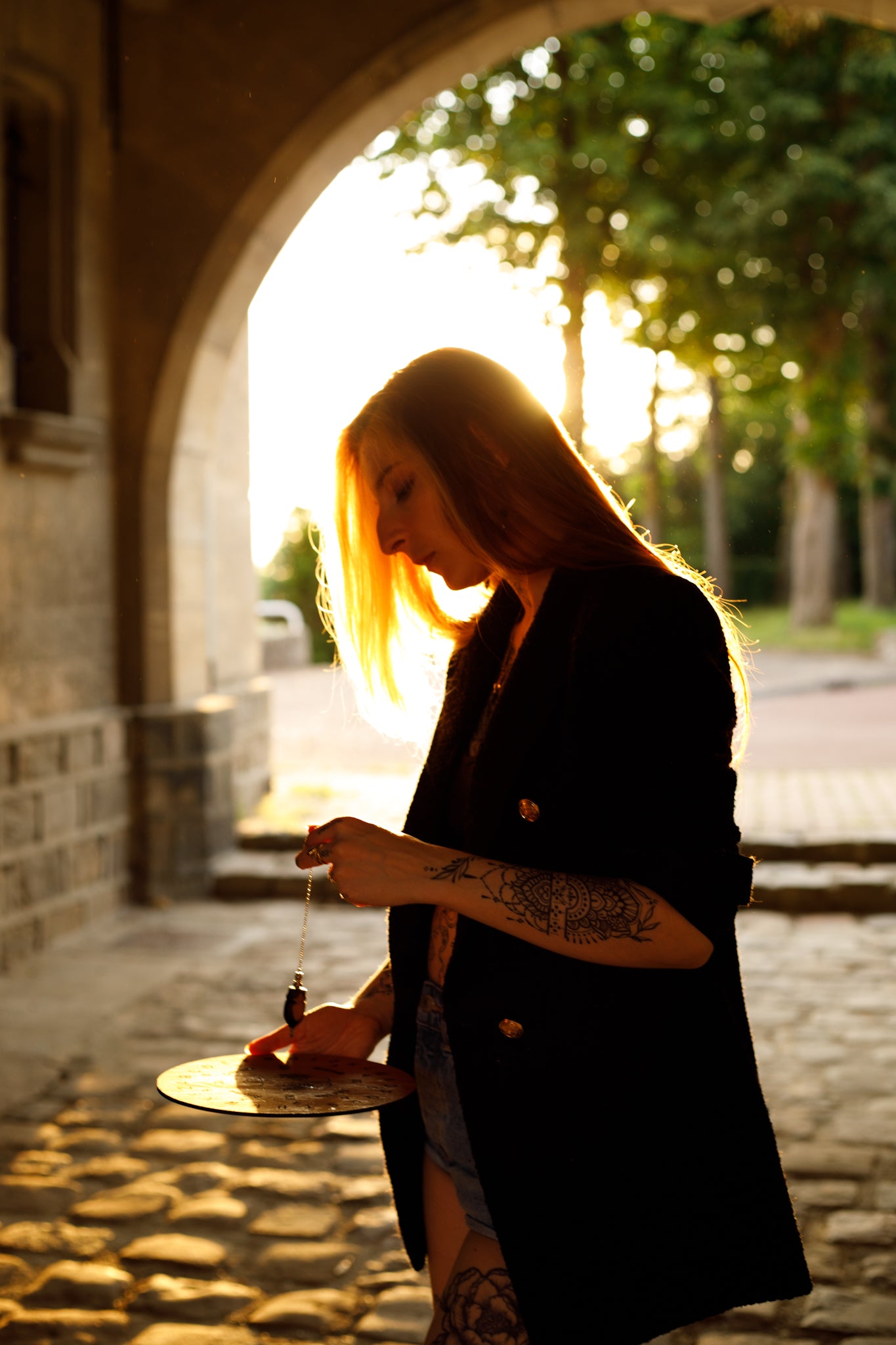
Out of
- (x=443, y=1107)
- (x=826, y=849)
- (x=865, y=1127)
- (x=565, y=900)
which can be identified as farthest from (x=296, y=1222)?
(x=826, y=849)

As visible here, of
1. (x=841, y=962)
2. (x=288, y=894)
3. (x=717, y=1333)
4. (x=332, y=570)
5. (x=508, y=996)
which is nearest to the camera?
(x=508, y=996)

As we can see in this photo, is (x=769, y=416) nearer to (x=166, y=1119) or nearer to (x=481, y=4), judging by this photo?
(x=481, y=4)

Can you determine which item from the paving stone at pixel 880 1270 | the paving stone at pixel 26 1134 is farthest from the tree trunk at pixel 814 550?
the paving stone at pixel 880 1270

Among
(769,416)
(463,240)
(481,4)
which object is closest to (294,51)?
(481,4)

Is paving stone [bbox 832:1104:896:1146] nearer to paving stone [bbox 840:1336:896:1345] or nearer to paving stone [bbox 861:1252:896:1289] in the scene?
paving stone [bbox 861:1252:896:1289]

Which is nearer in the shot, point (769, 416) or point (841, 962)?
point (841, 962)

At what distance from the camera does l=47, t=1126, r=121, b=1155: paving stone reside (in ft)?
13.9

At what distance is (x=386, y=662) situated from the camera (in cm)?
215

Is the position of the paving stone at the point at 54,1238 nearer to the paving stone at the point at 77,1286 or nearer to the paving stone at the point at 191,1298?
the paving stone at the point at 77,1286

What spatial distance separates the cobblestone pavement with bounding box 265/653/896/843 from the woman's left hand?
2.72m

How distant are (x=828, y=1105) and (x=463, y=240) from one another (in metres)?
17.4

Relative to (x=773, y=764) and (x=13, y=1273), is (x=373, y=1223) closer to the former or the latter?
(x=13, y=1273)

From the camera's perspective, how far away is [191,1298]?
3275mm

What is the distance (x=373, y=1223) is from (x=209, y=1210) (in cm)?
44
